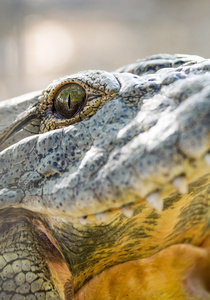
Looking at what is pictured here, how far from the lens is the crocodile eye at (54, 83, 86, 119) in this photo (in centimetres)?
130

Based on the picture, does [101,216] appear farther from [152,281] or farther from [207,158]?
[152,281]

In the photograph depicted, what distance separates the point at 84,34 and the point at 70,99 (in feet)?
16.9

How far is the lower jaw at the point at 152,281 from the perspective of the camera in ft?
4.50

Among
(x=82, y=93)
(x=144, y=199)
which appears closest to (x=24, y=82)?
(x=82, y=93)

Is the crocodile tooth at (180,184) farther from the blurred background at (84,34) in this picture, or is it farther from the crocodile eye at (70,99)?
the blurred background at (84,34)

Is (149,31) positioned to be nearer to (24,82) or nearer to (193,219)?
(24,82)

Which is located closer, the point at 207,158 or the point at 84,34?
the point at 207,158

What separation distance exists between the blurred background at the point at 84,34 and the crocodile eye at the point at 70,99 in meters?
4.62

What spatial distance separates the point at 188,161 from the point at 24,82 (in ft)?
17.7

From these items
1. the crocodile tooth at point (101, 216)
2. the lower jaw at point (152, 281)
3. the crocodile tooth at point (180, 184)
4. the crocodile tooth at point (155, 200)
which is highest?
the crocodile tooth at point (180, 184)

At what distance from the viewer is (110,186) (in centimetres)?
99

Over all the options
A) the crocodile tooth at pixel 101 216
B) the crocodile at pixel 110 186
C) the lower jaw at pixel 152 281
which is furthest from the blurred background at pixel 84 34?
the crocodile tooth at pixel 101 216

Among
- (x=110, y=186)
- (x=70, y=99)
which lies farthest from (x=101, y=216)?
(x=70, y=99)

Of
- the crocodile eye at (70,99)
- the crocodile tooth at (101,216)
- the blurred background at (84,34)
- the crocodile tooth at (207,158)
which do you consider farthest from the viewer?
the blurred background at (84,34)
